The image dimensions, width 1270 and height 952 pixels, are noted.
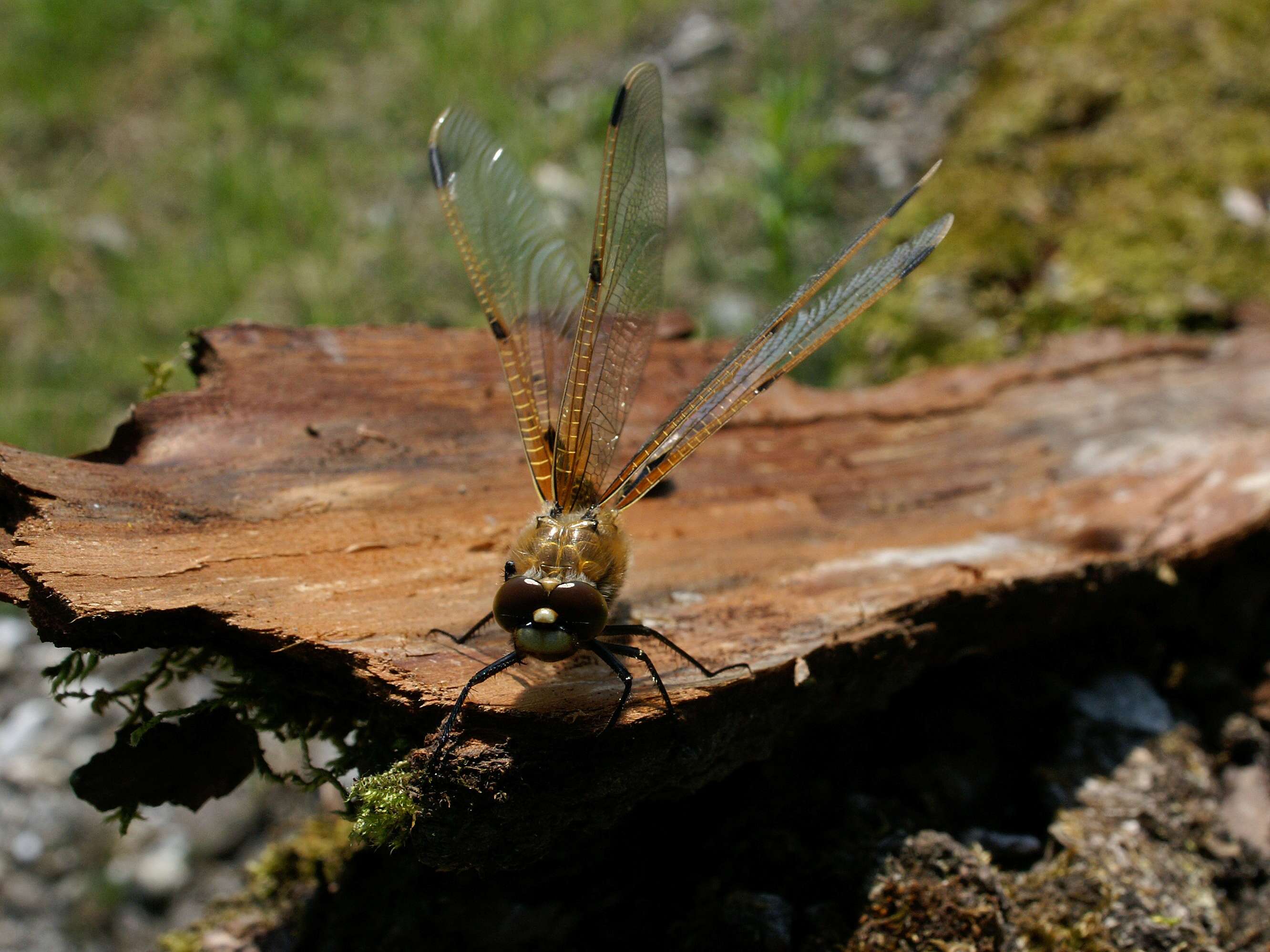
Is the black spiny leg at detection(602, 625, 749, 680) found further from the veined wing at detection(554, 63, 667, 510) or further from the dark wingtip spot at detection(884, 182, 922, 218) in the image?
the dark wingtip spot at detection(884, 182, 922, 218)

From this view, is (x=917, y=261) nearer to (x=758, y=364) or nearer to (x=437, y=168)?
(x=758, y=364)

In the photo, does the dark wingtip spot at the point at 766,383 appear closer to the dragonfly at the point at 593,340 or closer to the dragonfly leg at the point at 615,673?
the dragonfly at the point at 593,340

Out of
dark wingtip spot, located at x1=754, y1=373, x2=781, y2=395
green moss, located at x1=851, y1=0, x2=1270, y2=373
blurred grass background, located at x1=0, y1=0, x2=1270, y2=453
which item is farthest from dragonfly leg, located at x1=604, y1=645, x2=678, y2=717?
green moss, located at x1=851, y1=0, x2=1270, y2=373

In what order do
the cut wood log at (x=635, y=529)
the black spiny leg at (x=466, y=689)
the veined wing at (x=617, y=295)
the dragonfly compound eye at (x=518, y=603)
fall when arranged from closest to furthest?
the black spiny leg at (x=466, y=689)
the cut wood log at (x=635, y=529)
the dragonfly compound eye at (x=518, y=603)
the veined wing at (x=617, y=295)

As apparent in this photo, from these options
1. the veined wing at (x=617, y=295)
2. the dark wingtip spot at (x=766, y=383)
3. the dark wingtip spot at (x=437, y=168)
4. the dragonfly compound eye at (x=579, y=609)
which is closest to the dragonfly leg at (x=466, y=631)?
the dragonfly compound eye at (x=579, y=609)

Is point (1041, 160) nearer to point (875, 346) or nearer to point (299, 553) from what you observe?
point (875, 346)

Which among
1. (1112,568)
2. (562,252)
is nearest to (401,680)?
(562,252)

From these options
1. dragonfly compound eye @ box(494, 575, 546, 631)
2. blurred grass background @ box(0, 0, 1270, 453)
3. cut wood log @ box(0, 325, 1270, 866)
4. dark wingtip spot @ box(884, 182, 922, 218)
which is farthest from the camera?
blurred grass background @ box(0, 0, 1270, 453)
